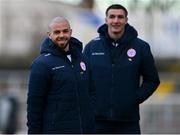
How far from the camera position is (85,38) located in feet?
79.7

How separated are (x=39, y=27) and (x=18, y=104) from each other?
12397mm

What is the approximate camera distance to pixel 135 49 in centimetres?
704

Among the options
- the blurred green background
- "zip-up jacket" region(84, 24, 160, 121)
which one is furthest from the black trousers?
the blurred green background

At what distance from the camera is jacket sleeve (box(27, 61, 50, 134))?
6152mm

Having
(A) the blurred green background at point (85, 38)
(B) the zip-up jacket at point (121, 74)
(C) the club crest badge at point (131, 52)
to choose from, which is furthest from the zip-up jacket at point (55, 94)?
(A) the blurred green background at point (85, 38)

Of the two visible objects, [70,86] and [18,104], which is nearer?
[70,86]

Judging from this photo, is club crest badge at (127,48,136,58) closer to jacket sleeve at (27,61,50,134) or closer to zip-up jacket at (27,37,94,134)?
zip-up jacket at (27,37,94,134)

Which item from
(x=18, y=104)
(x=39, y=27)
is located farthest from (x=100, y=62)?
(x=39, y=27)

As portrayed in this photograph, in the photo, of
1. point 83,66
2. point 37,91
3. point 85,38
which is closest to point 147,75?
point 83,66

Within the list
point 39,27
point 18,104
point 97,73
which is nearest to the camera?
point 97,73

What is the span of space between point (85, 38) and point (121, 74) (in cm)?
1741

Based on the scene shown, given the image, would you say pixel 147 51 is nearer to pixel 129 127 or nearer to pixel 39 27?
pixel 129 127

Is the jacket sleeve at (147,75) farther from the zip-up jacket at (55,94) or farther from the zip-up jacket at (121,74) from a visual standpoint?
the zip-up jacket at (55,94)

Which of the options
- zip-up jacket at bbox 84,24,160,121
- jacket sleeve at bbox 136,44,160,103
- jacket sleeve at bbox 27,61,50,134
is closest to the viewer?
jacket sleeve at bbox 27,61,50,134
